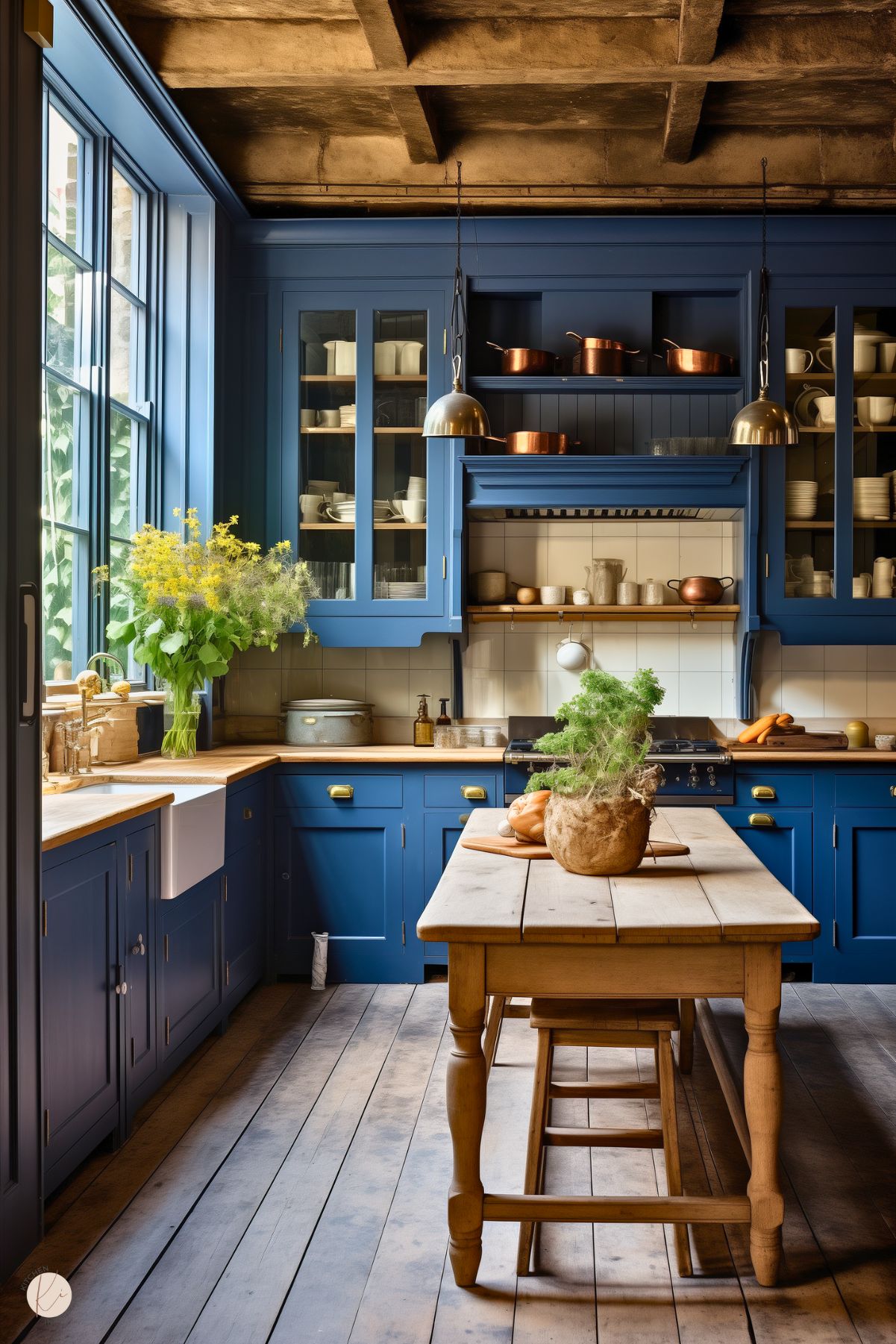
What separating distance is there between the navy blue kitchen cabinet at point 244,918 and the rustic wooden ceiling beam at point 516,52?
283 cm

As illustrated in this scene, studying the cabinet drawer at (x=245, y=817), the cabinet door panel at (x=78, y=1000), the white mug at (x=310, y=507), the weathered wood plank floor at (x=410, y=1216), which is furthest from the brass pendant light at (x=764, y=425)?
the cabinet door panel at (x=78, y=1000)

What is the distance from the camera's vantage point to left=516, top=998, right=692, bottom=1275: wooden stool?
2488 mm

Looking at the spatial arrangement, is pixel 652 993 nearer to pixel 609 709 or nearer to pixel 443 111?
pixel 609 709

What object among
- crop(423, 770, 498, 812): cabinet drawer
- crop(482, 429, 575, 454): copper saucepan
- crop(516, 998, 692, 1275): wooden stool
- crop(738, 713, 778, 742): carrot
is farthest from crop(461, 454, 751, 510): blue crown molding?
crop(516, 998, 692, 1275): wooden stool

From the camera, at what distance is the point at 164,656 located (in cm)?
422

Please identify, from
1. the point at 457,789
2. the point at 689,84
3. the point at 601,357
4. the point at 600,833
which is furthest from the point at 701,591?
the point at 600,833

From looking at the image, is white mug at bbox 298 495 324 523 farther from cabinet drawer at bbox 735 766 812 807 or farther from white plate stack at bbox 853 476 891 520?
white plate stack at bbox 853 476 891 520

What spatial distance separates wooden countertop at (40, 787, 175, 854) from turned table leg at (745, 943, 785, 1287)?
5.00ft

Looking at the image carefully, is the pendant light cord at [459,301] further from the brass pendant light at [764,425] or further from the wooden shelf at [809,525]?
the wooden shelf at [809,525]

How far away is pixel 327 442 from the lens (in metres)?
4.97

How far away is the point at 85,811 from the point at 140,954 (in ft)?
1.54

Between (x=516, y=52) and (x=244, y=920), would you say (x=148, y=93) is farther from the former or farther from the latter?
(x=244, y=920)

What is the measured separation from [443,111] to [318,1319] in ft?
14.5

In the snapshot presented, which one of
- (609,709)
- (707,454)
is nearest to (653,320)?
(707,454)
